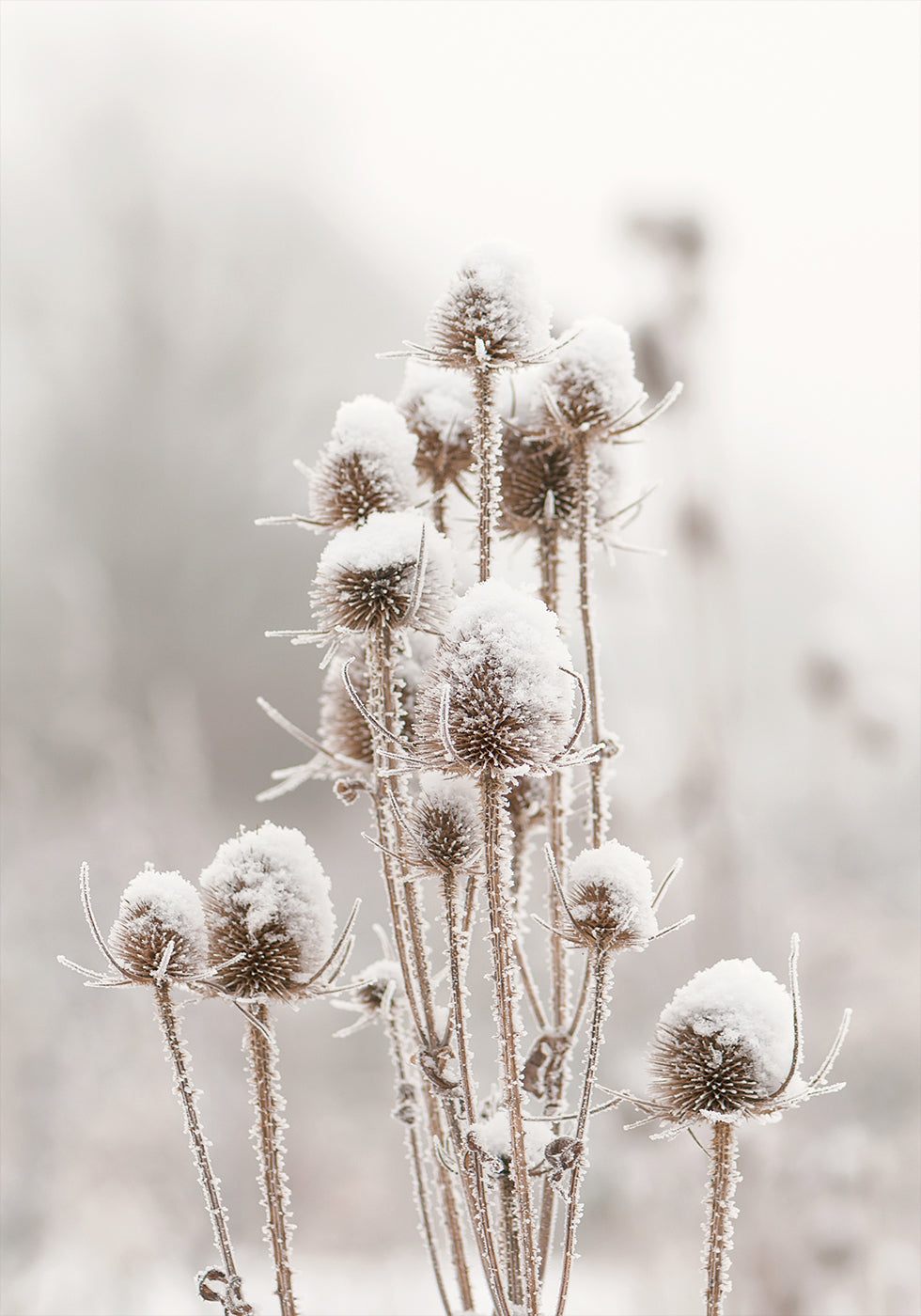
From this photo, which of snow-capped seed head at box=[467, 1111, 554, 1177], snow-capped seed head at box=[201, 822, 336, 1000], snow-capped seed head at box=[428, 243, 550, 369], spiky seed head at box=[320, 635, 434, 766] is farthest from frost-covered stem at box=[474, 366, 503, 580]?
snow-capped seed head at box=[467, 1111, 554, 1177]

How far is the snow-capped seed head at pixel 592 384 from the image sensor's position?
75cm

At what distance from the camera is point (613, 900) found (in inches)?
24.6

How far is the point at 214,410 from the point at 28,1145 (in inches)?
61.0

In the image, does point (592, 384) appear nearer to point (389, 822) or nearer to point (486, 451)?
point (486, 451)

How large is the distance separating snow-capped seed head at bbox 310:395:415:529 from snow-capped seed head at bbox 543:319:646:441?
11 centimetres

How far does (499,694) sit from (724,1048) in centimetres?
27

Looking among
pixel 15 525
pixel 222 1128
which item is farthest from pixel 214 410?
pixel 222 1128

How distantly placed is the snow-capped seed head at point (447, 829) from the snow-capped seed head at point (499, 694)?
5 centimetres

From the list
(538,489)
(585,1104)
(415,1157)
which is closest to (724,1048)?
(585,1104)

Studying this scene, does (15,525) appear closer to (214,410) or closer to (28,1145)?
(214,410)

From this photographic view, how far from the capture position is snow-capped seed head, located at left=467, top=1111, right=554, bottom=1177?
621 millimetres

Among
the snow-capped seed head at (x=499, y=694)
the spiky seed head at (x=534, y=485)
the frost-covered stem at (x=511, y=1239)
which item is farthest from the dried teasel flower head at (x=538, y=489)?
the frost-covered stem at (x=511, y=1239)

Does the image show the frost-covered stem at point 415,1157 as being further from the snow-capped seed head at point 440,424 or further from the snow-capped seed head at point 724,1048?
the snow-capped seed head at point 440,424

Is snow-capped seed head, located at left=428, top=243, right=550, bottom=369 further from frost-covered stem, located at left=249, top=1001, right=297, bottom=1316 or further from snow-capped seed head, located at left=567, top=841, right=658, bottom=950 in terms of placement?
frost-covered stem, located at left=249, top=1001, right=297, bottom=1316
